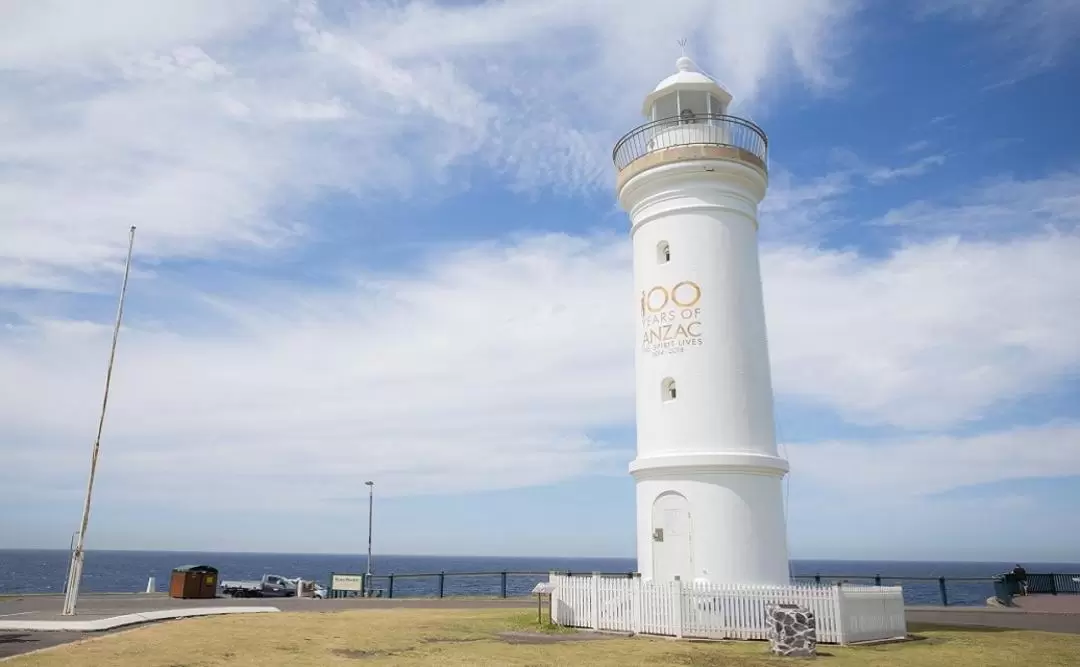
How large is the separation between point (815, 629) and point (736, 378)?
6871 millimetres

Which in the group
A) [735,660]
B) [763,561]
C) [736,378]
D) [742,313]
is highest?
[742,313]

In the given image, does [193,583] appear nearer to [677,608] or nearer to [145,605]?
[145,605]

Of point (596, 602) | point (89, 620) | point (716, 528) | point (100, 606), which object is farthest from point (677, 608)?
point (100, 606)

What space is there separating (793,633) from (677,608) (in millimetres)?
3141

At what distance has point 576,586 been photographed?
20.2 metres

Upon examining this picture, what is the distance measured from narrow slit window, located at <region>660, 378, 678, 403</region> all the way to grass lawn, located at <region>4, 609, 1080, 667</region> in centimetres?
654

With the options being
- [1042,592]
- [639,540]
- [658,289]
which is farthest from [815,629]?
[1042,592]

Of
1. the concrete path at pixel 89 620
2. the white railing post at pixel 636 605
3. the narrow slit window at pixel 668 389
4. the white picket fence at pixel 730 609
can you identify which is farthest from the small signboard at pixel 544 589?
the concrete path at pixel 89 620

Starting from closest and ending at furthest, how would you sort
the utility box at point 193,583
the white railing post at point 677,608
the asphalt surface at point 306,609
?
the asphalt surface at point 306,609 < the white railing post at point 677,608 < the utility box at point 193,583

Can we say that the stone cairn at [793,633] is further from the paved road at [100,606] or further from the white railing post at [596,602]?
the paved road at [100,606]

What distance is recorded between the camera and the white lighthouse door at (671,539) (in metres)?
20.2

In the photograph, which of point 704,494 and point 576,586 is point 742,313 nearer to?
point 704,494

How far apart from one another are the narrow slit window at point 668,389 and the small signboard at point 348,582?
20.2m

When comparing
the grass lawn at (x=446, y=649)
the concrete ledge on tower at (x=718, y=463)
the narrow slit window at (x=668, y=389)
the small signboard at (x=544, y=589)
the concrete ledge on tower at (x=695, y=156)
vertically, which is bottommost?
the grass lawn at (x=446, y=649)
